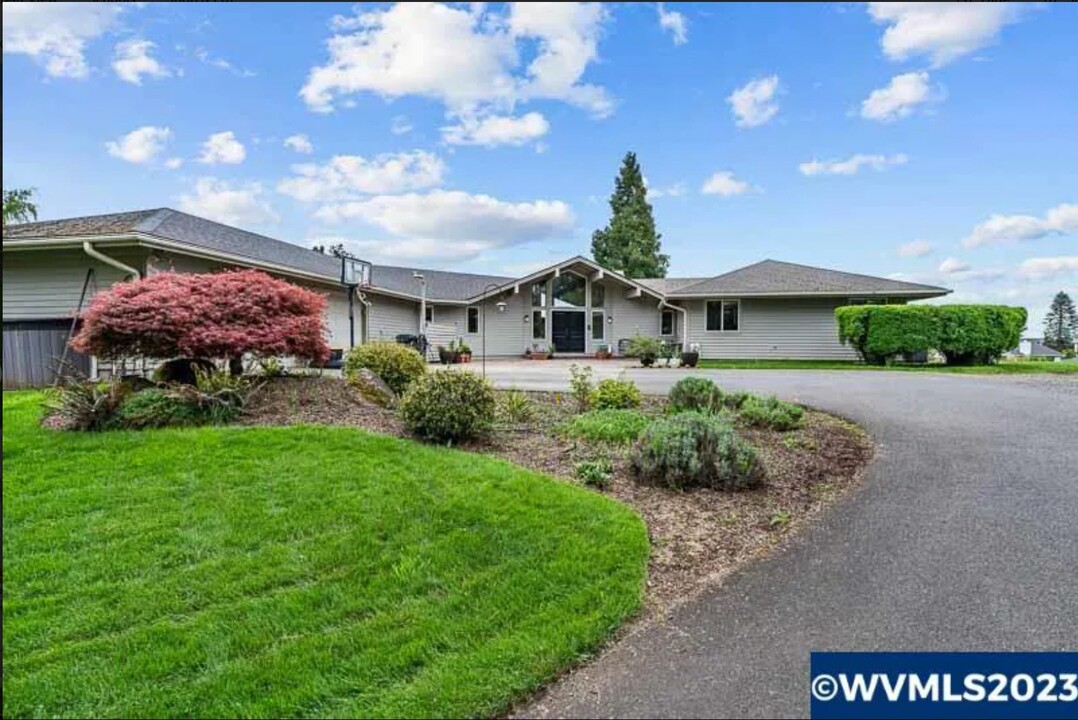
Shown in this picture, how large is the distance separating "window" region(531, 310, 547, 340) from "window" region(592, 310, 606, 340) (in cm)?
202

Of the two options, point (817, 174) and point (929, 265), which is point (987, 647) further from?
point (929, 265)

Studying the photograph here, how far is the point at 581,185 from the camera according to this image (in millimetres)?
17484

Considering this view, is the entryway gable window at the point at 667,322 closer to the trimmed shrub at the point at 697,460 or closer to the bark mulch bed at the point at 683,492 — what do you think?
the bark mulch bed at the point at 683,492

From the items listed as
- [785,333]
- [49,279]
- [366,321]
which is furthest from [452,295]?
[49,279]

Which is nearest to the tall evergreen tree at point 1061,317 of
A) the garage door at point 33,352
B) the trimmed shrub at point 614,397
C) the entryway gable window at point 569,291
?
the entryway gable window at point 569,291

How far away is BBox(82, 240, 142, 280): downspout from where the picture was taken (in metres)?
10.5

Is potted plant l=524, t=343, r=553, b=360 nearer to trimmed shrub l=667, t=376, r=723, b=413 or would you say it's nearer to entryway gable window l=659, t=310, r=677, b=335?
entryway gable window l=659, t=310, r=677, b=335

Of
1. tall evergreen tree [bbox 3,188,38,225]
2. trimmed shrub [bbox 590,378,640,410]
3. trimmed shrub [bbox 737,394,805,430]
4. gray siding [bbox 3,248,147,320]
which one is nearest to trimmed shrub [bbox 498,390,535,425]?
trimmed shrub [bbox 590,378,640,410]

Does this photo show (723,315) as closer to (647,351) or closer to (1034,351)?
(647,351)

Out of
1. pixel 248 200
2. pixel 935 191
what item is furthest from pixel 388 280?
pixel 935 191

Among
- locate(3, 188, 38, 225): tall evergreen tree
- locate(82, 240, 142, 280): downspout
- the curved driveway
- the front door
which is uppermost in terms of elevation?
locate(3, 188, 38, 225): tall evergreen tree

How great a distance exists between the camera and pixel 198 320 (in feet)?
24.6

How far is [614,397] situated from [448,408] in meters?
3.00

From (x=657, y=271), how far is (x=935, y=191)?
28572 mm
